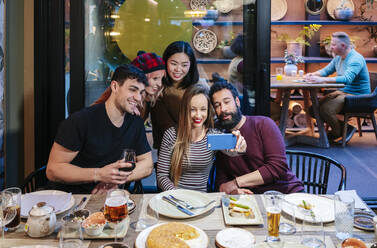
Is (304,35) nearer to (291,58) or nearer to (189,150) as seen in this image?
(291,58)

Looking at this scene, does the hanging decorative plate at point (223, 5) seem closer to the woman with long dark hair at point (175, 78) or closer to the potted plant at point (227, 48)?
the potted plant at point (227, 48)

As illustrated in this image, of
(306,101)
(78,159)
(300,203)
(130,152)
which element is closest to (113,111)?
(78,159)

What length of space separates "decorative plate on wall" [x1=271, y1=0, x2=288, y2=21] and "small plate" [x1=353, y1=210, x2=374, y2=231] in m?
5.33

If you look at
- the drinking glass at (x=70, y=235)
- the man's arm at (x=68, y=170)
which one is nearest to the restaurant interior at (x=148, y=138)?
the drinking glass at (x=70, y=235)

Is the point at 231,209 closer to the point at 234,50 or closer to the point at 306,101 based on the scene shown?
the point at 234,50

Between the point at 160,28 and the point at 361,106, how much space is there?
3.65m

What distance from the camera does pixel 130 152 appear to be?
5.87 feet

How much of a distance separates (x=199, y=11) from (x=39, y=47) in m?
1.20

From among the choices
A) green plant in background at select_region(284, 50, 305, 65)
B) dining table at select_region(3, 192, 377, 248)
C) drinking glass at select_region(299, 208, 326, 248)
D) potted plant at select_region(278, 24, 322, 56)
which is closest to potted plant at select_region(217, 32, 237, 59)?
dining table at select_region(3, 192, 377, 248)

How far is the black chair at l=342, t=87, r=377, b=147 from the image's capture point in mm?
5000

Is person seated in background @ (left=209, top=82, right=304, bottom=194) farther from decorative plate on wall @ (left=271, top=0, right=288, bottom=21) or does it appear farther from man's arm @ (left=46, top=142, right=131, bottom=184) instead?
decorative plate on wall @ (left=271, top=0, right=288, bottom=21)

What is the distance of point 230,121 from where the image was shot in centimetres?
241

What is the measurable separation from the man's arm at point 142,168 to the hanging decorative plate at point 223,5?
3.81ft

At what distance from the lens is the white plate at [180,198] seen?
1562 millimetres
